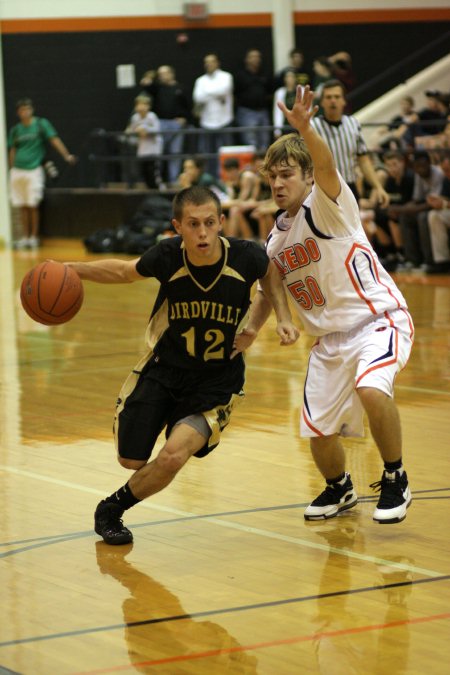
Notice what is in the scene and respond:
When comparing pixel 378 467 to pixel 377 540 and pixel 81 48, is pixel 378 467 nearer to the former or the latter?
pixel 377 540

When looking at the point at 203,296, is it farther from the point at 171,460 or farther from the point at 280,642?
the point at 280,642

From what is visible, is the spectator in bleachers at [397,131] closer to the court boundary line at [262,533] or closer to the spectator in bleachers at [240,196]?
the spectator in bleachers at [240,196]

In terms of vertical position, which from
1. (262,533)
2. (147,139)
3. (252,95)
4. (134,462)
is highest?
(252,95)

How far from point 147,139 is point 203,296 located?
15120mm

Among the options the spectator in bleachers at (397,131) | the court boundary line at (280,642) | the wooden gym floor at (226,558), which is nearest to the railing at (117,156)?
the spectator in bleachers at (397,131)

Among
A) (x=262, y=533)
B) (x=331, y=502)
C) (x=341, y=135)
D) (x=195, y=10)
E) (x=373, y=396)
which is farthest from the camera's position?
(x=195, y=10)

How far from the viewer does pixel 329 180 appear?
5.09 metres

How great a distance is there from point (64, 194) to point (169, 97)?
2492 millimetres

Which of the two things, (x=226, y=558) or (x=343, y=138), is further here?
(x=343, y=138)

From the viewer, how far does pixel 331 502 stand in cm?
542

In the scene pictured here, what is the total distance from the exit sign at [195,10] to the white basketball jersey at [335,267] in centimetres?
1767

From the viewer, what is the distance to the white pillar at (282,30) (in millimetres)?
22328

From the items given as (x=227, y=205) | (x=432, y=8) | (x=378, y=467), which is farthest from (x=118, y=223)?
(x=378, y=467)

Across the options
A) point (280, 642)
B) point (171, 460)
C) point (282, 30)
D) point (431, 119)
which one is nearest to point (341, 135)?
point (431, 119)
